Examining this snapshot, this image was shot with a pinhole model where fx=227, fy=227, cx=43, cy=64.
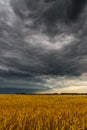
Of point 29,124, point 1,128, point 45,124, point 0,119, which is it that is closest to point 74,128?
point 45,124

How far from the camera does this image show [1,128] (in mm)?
4129

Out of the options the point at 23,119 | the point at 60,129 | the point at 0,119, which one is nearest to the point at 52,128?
the point at 60,129

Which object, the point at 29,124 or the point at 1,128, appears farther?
the point at 29,124

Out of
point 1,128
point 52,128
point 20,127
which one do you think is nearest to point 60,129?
point 52,128

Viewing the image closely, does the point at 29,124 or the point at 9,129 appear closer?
the point at 9,129

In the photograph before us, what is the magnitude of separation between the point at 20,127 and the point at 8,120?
58 cm

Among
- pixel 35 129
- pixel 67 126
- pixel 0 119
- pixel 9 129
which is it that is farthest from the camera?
pixel 0 119

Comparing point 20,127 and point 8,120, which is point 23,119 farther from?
point 20,127

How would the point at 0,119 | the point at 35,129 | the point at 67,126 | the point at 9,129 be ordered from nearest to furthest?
1. the point at 9,129
2. the point at 35,129
3. the point at 67,126
4. the point at 0,119

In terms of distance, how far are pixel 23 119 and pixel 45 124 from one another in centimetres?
60

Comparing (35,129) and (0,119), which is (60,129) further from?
(0,119)

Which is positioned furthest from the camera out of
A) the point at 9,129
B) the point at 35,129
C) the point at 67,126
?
the point at 67,126

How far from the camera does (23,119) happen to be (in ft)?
16.4

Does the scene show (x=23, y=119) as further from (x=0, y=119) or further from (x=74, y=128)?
(x=74, y=128)
